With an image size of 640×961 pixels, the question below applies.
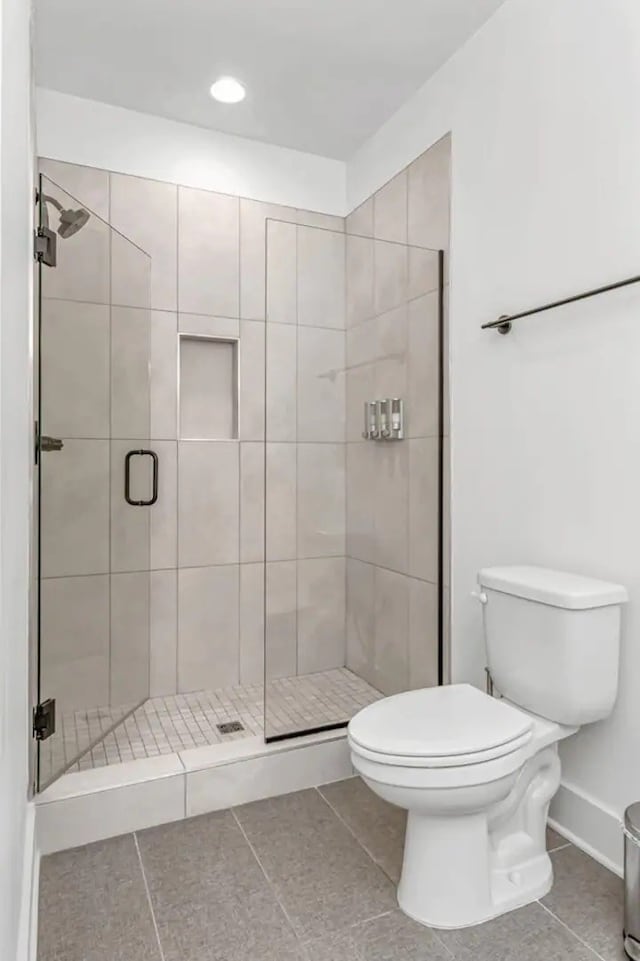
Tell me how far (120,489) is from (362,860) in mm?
1470

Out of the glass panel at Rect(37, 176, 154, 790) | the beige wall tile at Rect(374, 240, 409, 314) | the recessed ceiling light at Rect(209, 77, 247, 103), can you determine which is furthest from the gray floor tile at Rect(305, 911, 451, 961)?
the recessed ceiling light at Rect(209, 77, 247, 103)

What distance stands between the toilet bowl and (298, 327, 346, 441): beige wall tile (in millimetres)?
1065

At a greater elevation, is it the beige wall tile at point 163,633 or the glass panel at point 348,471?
the glass panel at point 348,471

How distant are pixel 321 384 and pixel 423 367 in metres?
0.40

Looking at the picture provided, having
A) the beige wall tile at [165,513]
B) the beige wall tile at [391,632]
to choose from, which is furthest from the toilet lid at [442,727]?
the beige wall tile at [165,513]

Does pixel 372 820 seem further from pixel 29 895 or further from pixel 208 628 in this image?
pixel 208 628

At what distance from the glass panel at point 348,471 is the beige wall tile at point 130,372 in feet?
1.76

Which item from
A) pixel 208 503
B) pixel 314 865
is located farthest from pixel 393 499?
pixel 314 865

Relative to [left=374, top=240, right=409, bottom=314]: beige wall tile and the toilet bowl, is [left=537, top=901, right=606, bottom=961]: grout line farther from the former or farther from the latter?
[left=374, top=240, right=409, bottom=314]: beige wall tile

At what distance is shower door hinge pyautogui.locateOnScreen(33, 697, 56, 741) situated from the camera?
183 centimetres

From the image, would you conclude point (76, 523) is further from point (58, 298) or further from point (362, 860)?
point (362, 860)

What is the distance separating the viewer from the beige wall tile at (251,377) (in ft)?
9.37

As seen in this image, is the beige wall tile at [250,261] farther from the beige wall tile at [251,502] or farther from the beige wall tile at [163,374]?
the beige wall tile at [251,502]

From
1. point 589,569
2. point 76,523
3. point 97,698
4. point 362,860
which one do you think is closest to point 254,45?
point 76,523
